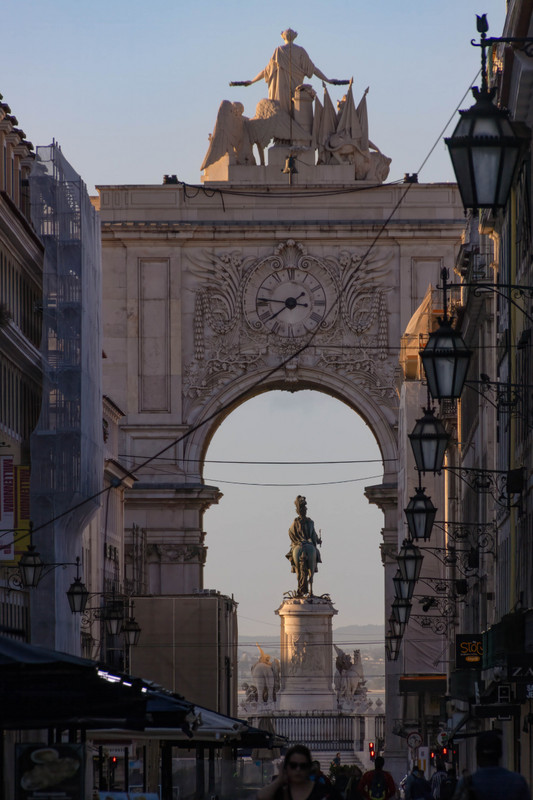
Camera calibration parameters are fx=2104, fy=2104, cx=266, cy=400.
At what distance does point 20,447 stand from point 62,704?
3267 cm

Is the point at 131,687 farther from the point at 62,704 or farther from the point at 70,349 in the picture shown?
the point at 70,349

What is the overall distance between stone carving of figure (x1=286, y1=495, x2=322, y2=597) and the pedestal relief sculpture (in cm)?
1880

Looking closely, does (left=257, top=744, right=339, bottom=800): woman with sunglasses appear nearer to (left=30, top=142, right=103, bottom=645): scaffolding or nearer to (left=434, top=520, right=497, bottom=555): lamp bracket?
(left=434, top=520, right=497, bottom=555): lamp bracket

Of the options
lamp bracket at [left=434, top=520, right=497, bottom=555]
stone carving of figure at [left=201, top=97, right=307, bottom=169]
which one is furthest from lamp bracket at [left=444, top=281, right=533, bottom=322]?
stone carving of figure at [left=201, top=97, right=307, bottom=169]

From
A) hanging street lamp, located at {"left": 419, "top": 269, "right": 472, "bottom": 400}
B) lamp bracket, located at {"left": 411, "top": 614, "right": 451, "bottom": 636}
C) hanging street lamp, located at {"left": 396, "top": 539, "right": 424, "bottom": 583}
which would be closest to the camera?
hanging street lamp, located at {"left": 419, "top": 269, "right": 472, "bottom": 400}

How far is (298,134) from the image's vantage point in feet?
253

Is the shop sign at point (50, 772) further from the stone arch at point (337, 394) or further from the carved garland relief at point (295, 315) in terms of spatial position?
the carved garland relief at point (295, 315)

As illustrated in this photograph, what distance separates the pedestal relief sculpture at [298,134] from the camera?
252ft

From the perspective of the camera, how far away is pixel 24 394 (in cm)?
5041

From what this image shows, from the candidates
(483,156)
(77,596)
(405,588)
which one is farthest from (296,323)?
(483,156)

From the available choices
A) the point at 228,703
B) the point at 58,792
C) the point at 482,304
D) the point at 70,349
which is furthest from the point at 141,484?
the point at 58,792

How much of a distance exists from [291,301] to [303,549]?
1696cm

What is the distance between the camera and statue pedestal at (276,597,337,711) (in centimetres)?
8381

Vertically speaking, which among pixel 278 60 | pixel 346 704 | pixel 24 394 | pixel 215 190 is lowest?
pixel 346 704
